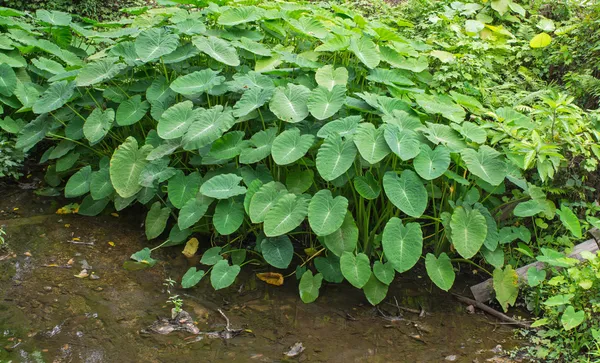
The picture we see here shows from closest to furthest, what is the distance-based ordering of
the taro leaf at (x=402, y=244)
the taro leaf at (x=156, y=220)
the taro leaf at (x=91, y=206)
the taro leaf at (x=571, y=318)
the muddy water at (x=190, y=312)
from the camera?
the taro leaf at (x=571, y=318) < the muddy water at (x=190, y=312) < the taro leaf at (x=402, y=244) < the taro leaf at (x=156, y=220) < the taro leaf at (x=91, y=206)

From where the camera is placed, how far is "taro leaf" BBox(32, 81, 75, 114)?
4.23 m

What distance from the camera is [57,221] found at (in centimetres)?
433

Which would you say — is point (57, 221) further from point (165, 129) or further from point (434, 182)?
point (434, 182)

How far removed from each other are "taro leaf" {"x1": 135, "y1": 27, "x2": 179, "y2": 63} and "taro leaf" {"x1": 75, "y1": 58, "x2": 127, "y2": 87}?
0.71 feet

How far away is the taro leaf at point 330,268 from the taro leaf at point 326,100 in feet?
3.13

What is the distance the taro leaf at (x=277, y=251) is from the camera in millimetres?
3598

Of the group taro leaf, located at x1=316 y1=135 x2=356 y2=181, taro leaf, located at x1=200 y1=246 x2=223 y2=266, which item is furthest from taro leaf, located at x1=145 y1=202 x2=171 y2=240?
taro leaf, located at x1=316 y1=135 x2=356 y2=181

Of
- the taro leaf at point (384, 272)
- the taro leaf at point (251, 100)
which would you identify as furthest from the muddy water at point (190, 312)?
the taro leaf at point (251, 100)

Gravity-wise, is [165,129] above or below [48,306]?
above

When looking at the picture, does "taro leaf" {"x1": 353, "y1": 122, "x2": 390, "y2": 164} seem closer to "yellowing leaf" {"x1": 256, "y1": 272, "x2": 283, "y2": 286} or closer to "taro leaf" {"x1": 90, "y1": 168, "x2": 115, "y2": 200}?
"yellowing leaf" {"x1": 256, "y1": 272, "x2": 283, "y2": 286}

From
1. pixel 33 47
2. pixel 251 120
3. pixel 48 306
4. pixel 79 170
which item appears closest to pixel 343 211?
pixel 251 120

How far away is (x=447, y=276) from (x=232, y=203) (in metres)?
1.45

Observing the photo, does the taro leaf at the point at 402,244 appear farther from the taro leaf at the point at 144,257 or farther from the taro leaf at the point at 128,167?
the taro leaf at the point at 128,167

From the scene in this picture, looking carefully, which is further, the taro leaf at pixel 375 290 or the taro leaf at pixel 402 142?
the taro leaf at pixel 375 290
